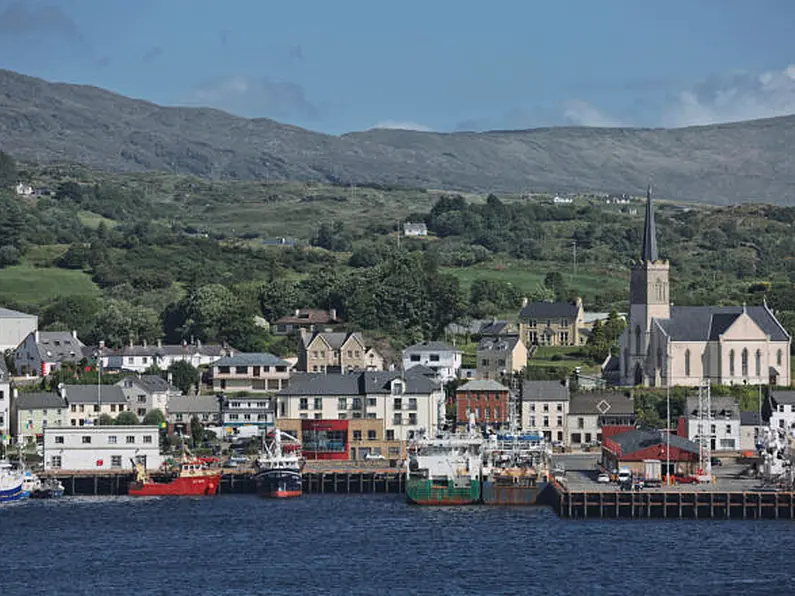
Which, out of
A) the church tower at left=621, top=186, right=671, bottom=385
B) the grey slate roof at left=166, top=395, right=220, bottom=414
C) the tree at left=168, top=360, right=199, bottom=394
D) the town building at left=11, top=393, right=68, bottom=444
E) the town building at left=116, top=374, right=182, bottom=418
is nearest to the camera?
the town building at left=11, top=393, right=68, bottom=444

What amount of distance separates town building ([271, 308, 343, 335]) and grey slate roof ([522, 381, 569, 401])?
31544mm

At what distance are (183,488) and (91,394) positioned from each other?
2021 centimetres

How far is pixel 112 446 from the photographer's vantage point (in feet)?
328

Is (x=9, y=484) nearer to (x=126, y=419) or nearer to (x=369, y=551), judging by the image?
(x=126, y=419)

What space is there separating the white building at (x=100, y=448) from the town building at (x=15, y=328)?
39005 millimetres

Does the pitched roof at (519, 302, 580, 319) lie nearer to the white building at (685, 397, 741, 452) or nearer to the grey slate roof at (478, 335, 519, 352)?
the grey slate roof at (478, 335, 519, 352)

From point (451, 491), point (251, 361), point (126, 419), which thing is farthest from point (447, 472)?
point (251, 361)

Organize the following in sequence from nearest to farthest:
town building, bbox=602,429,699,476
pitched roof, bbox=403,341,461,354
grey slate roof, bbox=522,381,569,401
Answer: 1. town building, bbox=602,429,699,476
2. grey slate roof, bbox=522,381,569,401
3. pitched roof, bbox=403,341,461,354

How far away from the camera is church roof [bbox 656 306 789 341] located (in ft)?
394

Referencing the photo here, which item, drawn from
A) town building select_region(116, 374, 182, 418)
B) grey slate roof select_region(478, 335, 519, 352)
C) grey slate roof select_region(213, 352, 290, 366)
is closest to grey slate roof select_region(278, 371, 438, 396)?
town building select_region(116, 374, 182, 418)

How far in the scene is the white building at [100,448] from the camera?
9931 centimetres

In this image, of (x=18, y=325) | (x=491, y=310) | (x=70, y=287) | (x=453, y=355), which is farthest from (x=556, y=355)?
(x=70, y=287)

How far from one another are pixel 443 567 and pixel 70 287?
101105 millimetres

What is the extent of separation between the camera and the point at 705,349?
393 feet
